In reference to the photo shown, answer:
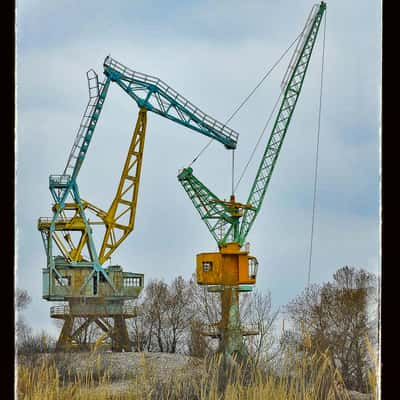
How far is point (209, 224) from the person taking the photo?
5.38 m

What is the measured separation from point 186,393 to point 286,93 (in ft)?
11.8

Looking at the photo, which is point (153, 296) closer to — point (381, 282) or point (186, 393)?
point (186, 393)

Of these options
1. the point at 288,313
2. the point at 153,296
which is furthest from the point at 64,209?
the point at 288,313

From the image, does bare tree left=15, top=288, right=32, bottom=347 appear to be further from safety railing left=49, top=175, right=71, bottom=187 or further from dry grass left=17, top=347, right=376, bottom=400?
safety railing left=49, top=175, right=71, bottom=187

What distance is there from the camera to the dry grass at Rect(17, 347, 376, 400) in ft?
6.80

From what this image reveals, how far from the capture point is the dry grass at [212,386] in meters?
2.07

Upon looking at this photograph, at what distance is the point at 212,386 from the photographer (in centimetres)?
218

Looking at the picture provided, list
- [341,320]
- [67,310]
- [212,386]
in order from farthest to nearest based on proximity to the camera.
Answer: [67,310], [341,320], [212,386]

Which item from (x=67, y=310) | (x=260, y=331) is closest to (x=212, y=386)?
(x=260, y=331)

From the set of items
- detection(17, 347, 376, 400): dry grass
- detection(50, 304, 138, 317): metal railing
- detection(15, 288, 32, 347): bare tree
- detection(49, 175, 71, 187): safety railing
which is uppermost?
detection(49, 175, 71, 187): safety railing

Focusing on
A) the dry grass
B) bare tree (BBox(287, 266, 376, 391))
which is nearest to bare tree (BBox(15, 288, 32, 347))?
the dry grass

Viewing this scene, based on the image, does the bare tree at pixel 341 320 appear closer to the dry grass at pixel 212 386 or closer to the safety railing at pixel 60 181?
the dry grass at pixel 212 386

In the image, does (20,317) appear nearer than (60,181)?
Yes

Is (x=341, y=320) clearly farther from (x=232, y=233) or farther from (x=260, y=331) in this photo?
(x=232, y=233)
